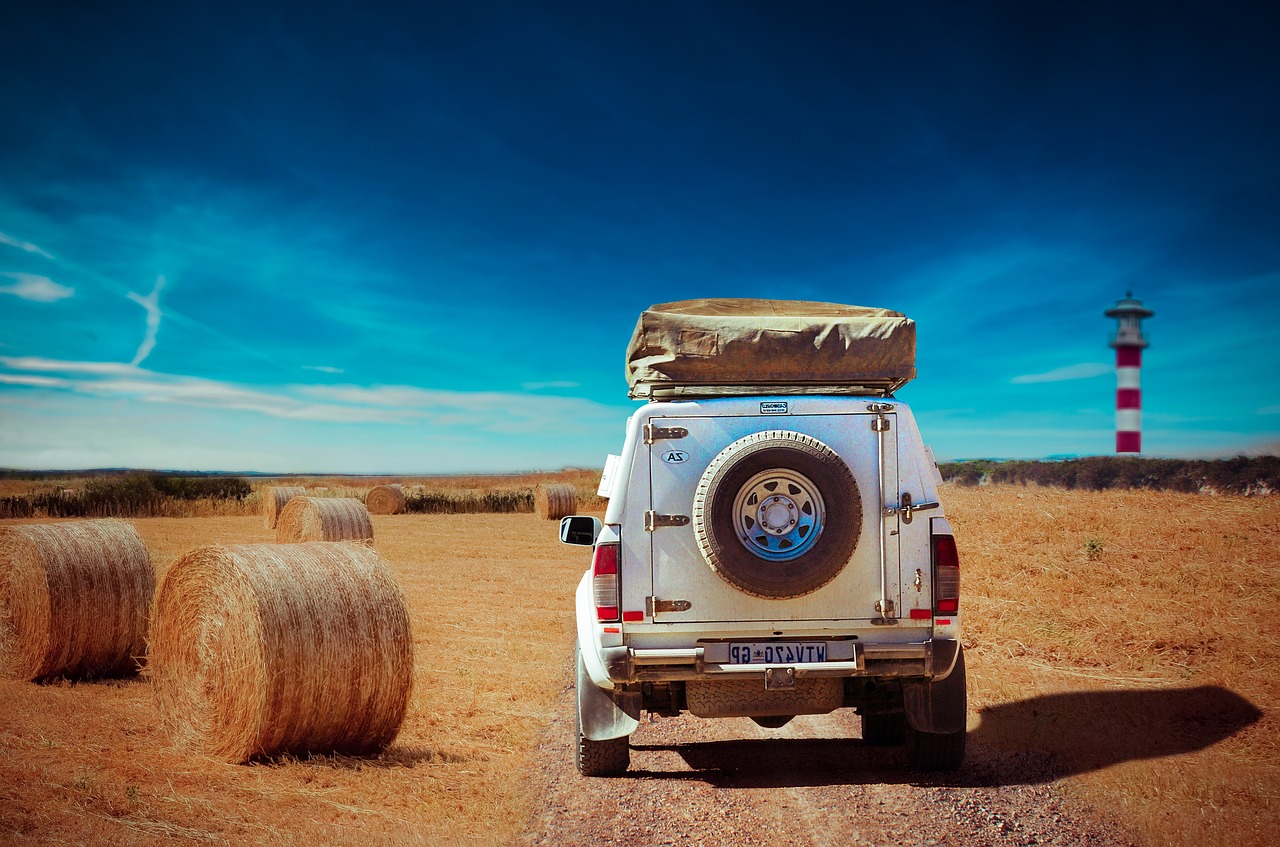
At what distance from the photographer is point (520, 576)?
1819 centimetres

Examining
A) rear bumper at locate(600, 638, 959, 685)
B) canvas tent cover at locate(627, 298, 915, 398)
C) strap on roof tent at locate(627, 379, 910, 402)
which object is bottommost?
rear bumper at locate(600, 638, 959, 685)

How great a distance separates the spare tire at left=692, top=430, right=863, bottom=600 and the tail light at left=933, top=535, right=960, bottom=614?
0.51 metres

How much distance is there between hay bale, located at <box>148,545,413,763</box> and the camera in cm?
630

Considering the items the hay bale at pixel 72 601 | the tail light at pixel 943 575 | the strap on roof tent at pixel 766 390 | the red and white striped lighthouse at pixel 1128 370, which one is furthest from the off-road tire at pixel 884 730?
the red and white striped lighthouse at pixel 1128 370

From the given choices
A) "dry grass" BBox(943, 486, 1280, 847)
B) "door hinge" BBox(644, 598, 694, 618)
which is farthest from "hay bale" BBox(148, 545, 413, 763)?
"dry grass" BBox(943, 486, 1280, 847)

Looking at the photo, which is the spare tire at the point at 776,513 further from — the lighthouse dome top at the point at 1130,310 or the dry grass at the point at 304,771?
the lighthouse dome top at the point at 1130,310

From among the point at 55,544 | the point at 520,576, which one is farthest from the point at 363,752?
the point at 520,576

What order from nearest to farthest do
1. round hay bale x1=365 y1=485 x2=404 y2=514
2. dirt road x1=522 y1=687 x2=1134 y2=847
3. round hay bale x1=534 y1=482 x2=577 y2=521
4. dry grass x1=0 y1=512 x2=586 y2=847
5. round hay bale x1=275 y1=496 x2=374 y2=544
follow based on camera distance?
dirt road x1=522 y1=687 x2=1134 y2=847 → dry grass x1=0 y1=512 x2=586 y2=847 → round hay bale x1=275 y1=496 x2=374 y2=544 → round hay bale x1=534 y1=482 x2=577 y2=521 → round hay bale x1=365 y1=485 x2=404 y2=514

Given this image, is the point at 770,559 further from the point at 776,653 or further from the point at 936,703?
the point at 936,703

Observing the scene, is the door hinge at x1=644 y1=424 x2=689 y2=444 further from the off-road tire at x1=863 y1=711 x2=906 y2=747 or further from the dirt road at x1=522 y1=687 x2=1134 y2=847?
the off-road tire at x1=863 y1=711 x2=906 y2=747

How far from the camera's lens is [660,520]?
5.26 metres

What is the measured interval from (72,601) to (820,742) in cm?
706

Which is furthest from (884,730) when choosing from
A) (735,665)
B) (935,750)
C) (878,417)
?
(878,417)

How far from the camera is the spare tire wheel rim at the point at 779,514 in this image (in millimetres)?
5176
